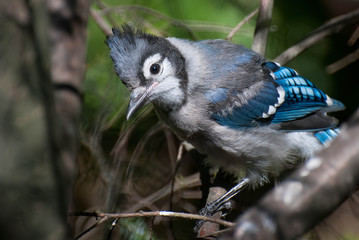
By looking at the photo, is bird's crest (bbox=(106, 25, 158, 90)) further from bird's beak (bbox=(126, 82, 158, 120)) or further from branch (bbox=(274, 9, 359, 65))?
branch (bbox=(274, 9, 359, 65))

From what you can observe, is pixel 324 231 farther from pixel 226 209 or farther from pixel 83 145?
pixel 83 145

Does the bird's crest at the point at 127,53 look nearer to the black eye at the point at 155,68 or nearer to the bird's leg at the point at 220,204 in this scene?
the black eye at the point at 155,68

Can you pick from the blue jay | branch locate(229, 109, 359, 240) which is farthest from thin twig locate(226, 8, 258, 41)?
branch locate(229, 109, 359, 240)

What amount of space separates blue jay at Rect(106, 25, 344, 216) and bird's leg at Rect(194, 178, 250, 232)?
0.11 ft

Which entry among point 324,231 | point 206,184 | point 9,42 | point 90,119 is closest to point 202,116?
point 206,184

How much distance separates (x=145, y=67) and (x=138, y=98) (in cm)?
14

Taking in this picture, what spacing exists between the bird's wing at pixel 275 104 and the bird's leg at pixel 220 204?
29cm

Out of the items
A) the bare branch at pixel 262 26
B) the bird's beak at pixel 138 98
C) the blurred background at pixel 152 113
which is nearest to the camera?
Result: the bird's beak at pixel 138 98

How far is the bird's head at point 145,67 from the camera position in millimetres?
2218

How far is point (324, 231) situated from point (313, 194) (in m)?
1.75

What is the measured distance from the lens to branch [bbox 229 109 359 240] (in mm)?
990

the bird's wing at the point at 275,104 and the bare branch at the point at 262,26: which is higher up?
the bare branch at the point at 262,26

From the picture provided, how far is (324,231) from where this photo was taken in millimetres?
2637

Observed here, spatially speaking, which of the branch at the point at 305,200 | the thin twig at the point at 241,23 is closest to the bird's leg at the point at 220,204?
the thin twig at the point at 241,23
